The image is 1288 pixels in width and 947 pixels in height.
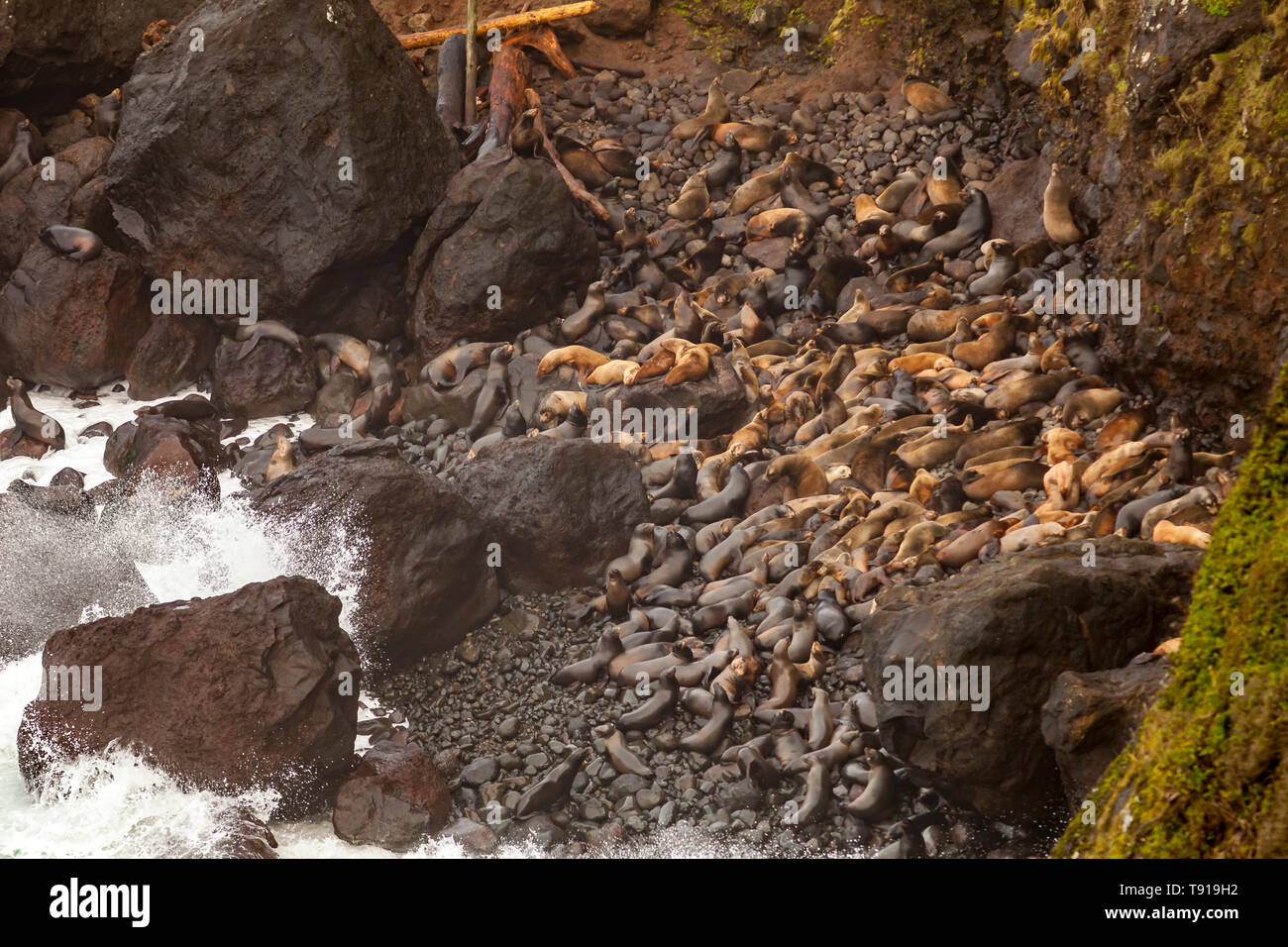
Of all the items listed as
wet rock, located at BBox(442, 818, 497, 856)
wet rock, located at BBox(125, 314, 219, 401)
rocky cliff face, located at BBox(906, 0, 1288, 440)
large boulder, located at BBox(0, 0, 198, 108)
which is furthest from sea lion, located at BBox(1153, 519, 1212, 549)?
large boulder, located at BBox(0, 0, 198, 108)

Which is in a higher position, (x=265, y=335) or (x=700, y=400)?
(x=265, y=335)

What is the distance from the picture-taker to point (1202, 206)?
6.95 meters

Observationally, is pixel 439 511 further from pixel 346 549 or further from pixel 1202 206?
pixel 1202 206

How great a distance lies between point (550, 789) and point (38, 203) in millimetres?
7933

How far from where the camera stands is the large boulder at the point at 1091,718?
15.2 ft

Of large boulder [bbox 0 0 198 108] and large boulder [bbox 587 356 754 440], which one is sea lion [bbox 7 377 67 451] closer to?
large boulder [bbox 0 0 198 108]

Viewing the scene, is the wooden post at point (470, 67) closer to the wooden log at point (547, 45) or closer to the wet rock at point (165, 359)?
the wooden log at point (547, 45)

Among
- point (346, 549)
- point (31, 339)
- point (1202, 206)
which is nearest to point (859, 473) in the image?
point (1202, 206)

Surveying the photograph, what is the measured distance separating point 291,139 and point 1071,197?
6.40 meters

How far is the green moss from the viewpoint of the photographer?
2.67 m

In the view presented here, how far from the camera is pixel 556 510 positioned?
754 cm

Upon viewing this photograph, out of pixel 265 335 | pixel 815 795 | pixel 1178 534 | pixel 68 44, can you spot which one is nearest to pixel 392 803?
pixel 815 795

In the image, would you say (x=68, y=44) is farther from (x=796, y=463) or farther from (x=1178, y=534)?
(x=1178, y=534)

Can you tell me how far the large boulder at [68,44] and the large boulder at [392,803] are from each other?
29.2 feet
